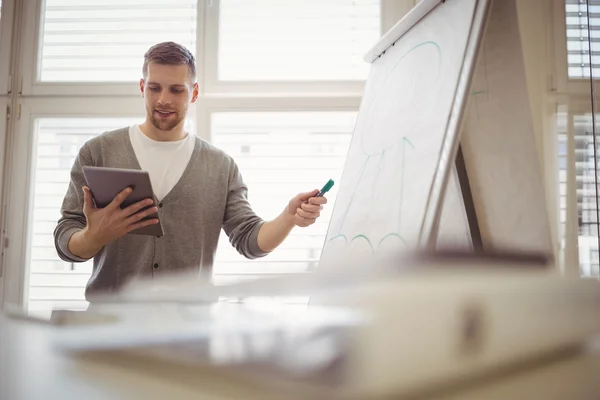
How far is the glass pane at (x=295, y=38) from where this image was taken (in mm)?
1844

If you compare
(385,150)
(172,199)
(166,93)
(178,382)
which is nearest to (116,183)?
(172,199)

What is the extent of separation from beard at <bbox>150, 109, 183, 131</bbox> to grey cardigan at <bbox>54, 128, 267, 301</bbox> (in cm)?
9

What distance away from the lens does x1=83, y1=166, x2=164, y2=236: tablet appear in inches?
38.4

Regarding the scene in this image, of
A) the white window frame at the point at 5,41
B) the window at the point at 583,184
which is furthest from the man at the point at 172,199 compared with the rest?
the window at the point at 583,184

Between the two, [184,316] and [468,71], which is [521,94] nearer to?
[468,71]

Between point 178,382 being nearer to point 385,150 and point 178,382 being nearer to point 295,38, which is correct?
point 385,150

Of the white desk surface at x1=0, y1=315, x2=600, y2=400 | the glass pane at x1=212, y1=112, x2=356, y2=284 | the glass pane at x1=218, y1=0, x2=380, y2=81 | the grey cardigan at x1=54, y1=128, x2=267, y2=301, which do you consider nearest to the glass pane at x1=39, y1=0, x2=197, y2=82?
the glass pane at x1=218, y1=0, x2=380, y2=81

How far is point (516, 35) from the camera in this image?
2.83 feet

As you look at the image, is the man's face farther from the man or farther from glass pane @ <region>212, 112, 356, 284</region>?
glass pane @ <region>212, 112, 356, 284</region>

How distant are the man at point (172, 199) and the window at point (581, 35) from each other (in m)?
1.23

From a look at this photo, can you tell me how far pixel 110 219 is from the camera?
1072 mm

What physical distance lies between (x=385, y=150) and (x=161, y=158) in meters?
0.68

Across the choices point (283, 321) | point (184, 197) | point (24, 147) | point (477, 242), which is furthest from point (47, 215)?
point (283, 321)

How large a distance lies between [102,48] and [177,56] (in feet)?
2.46
